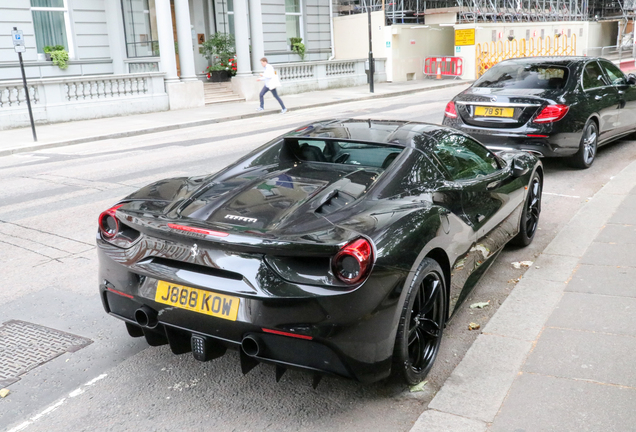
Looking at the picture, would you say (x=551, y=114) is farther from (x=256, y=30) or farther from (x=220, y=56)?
(x=220, y=56)

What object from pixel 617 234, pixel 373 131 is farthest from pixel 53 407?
pixel 617 234

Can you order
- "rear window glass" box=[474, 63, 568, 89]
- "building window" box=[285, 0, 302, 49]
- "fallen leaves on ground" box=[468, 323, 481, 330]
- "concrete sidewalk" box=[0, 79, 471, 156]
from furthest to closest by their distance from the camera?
1. "building window" box=[285, 0, 302, 49]
2. "concrete sidewalk" box=[0, 79, 471, 156]
3. "rear window glass" box=[474, 63, 568, 89]
4. "fallen leaves on ground" box=[468, 323, 481, 330]

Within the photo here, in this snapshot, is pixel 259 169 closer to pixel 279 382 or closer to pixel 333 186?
pixel 333 186

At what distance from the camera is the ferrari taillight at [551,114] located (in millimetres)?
8688

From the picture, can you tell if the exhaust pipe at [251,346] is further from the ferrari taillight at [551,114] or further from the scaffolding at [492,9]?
the scaffolding at [492,9]

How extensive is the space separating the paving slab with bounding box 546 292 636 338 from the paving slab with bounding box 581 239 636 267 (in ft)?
2.74

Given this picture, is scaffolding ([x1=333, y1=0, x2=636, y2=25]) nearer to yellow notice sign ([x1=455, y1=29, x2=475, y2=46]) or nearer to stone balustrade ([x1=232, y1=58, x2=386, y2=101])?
yellow notice sign ([x1=455, y1=29, x2=475, y2=46])

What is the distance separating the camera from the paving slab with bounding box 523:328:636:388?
12.1 ft

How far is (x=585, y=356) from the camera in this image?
12.9ft

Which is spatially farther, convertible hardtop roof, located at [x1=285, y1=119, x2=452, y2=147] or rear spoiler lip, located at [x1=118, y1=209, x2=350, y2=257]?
convertible hardtop roof, located at [x1=285, y1=119, x2=452, y2=147]

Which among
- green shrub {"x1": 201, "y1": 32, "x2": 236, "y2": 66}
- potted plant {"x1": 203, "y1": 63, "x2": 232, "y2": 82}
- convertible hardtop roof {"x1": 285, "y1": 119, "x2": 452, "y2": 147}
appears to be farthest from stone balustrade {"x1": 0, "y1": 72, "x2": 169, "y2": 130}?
convertible hardtop roof {"x1": 285, "y1": 119, "x2": 452, "y2": 147}

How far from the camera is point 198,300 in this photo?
3.32m

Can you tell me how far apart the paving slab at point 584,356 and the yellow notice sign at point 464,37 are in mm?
30750

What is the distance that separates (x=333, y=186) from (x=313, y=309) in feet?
3.48
